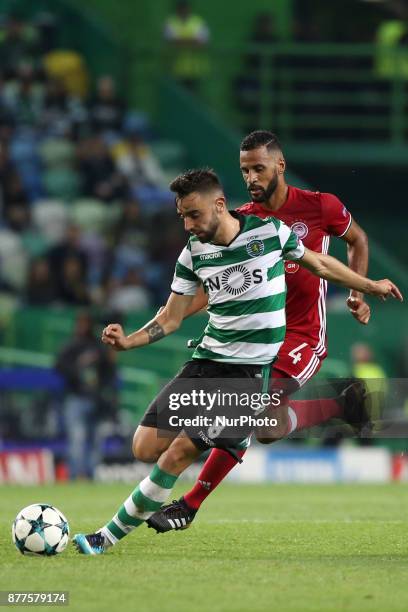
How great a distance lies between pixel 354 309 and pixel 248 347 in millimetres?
876

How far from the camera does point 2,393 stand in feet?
56.7

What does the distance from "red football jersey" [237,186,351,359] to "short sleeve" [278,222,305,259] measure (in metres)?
0.81

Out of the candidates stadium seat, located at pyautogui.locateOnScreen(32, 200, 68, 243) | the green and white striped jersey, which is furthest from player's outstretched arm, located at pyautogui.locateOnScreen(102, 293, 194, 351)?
stadium seat, located at pyautogui.locateOnScreen(32, 200, 68, 243)

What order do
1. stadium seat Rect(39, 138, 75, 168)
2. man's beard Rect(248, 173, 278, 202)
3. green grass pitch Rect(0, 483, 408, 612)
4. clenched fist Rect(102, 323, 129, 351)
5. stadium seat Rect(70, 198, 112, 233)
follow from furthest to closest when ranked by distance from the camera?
stadium seat Rect(39, 138, 75, 168) → stadium seat Rect(70, 198, 112, 233) → man's beard Rect(248, 173, 278, 202) → clenched fist Rect(102, 323, 129, 351) → green grass pitch Rect(0, 483, 408, 612)

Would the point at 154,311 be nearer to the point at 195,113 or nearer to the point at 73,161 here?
the point at 73,161

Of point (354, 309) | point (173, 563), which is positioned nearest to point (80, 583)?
point (173, 563)

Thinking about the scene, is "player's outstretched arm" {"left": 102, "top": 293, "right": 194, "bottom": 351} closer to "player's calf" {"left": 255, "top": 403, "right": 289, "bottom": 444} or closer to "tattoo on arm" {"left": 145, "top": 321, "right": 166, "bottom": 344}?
"tattoo on arm" {"left": 145, "top": 321, "right": 166, "bottom": 344}

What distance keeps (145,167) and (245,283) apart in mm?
12954

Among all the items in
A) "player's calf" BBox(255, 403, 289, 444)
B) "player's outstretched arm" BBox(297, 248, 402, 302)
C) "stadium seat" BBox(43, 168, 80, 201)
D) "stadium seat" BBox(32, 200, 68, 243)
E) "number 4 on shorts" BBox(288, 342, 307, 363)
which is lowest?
"player's calf" BBox(255, 403, 289, 444)

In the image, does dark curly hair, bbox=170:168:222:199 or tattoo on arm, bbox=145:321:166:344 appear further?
tattoo on arm, bbox=145:321:166:344

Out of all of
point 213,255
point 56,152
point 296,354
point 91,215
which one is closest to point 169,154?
point 56,152

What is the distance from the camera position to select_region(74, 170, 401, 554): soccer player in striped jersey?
7.66m

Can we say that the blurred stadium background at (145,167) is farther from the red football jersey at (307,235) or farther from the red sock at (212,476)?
the red sock at (212,476)

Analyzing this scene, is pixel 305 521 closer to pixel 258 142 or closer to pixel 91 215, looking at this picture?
pixel 258 142
